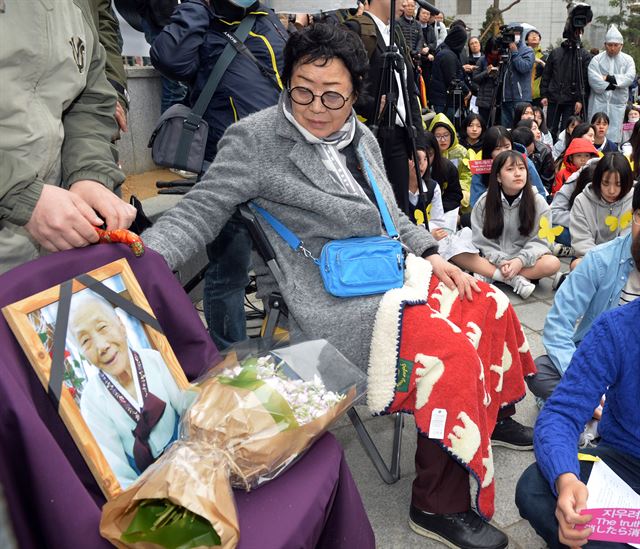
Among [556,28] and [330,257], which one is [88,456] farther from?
[556,28]

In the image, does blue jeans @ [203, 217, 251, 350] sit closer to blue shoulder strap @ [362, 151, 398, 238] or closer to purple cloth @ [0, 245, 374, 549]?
blue shoulder strap @ [362, 151, 398, 238]

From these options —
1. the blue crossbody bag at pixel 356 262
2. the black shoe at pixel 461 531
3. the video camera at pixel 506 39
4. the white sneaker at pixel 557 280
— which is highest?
the video camera at pixel 506 39

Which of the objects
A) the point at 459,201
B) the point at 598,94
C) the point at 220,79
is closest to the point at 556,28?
the point at 598,94

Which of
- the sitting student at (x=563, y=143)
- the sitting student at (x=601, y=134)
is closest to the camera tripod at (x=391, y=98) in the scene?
the sitting student at (x=563, y=143)

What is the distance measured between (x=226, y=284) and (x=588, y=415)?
1627mm

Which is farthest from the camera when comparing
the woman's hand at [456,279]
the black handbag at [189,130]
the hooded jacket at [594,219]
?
the hooded jacket at [594,219]

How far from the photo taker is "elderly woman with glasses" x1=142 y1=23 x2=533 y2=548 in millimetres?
1849

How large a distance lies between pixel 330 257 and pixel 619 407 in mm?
929

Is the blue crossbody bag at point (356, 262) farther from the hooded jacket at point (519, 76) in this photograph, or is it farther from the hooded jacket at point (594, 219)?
the hooded jacket at point (519, 76)

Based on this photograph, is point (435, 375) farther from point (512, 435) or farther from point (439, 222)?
point (439, 222)

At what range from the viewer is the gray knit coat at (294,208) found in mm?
1963

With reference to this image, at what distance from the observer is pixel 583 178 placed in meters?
4.88

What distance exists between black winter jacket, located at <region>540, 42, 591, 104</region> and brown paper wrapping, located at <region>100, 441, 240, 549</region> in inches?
346

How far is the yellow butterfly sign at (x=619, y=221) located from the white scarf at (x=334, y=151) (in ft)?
9.17
